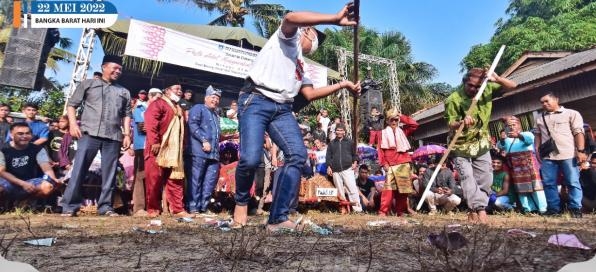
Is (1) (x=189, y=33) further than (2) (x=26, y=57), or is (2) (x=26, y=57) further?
(1) (x=189, y=33)

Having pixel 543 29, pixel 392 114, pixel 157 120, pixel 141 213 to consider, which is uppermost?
pixel 543 29

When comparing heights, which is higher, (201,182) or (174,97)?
(174,97)

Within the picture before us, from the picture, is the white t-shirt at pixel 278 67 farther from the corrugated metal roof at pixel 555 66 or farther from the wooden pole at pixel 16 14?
the corrugated metal roof at pixel 555 66

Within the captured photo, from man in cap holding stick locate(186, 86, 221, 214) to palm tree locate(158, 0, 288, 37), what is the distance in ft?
4.03

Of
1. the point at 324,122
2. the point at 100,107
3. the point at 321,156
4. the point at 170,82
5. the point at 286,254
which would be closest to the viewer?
the point at 286,254

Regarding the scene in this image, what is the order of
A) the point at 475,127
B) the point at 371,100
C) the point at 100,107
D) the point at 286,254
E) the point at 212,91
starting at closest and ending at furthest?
the point at 286,254
the point at 475,127
the point at 100,107
the point at 212,91
the point at 371,100

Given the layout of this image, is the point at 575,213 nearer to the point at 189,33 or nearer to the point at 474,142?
the point at 474,142

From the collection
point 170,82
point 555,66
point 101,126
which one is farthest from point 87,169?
point 555,66

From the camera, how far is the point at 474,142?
3.95 meters

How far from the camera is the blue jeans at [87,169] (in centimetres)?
416

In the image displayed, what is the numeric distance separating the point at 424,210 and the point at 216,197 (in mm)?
2909

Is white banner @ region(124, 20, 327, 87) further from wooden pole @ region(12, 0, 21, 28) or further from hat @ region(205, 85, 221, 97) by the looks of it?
wooden pole @ region(12, 0, 21, 28)

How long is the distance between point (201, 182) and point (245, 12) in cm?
189

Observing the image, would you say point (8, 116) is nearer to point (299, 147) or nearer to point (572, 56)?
point (299, 147)
